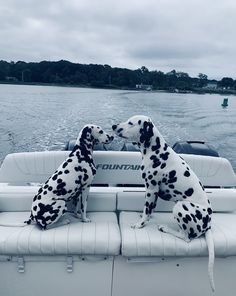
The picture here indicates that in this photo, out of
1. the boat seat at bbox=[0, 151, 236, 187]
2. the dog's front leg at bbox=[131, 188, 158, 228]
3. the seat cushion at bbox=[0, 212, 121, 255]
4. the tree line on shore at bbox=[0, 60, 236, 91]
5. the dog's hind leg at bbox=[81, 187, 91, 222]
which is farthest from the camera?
the tree line on shore at bbox=[0, 60, 236, 91]

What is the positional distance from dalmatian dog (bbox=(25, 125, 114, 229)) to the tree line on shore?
1852 inches

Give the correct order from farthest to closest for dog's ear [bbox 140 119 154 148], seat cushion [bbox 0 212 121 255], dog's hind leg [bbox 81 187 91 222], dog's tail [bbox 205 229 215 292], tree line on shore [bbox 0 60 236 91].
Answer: tree line on shore [bbox 0 60 236 91]
dog's hind leg [bbox 81 187 91 222]
dog's ear [bbox 140 119 154 148]
seat cushion [bbox 0 212 121 255]
dog's tail [bbox 205 229 215 292]

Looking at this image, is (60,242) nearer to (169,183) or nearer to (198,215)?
(169,183)

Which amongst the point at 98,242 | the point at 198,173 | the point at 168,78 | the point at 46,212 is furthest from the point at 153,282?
the point at 168,78

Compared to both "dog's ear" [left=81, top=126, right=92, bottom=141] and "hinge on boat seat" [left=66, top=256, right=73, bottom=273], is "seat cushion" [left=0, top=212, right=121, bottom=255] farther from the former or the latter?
"dog's ear" [left=81, top=126, right=92, bottom=141]

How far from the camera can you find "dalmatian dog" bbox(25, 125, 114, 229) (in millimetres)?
3217

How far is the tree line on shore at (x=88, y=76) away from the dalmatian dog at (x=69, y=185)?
154ft

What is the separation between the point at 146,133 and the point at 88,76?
169 feet

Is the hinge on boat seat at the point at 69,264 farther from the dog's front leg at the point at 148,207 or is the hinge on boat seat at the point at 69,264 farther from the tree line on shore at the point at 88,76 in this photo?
the tree line on shore at the point at 88,76

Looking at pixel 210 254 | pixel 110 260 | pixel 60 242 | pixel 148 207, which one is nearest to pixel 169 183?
pixel 148 207

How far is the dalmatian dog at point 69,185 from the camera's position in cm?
322

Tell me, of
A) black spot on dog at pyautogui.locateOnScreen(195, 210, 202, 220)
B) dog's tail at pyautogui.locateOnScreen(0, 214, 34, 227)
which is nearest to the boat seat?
dog's tail at pyautogui.locateOnScreen(0, 214, 34, 227)

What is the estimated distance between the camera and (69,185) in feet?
10.8

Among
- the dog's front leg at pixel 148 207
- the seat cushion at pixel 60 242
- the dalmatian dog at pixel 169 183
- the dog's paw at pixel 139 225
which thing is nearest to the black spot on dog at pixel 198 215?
the dalmatian dog at pixel 169 183
